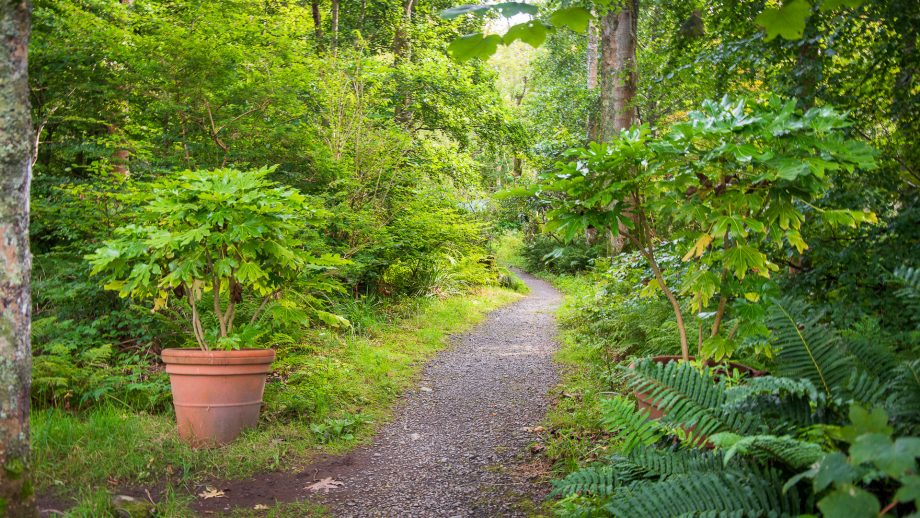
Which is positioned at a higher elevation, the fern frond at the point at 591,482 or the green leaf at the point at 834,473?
the green leaf at the point at 834,473

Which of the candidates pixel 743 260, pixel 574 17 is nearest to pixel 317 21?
pixel 743 260

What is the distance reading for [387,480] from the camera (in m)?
3.84

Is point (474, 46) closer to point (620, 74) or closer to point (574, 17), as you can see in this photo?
point (574, 17)

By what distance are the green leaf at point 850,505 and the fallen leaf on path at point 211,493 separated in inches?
124

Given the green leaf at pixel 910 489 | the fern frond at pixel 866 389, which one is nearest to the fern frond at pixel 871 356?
the fern frond at pixel 866 389

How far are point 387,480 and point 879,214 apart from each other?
330cm

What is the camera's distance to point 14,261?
266 cm

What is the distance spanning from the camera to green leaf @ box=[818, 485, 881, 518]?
52.0 inches

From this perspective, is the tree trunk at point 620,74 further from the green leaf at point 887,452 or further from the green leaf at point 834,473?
the green leaf at point 887,452

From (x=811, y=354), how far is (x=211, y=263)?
11.9 ft

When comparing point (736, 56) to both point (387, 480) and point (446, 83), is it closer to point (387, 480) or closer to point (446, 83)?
point (387, 480)

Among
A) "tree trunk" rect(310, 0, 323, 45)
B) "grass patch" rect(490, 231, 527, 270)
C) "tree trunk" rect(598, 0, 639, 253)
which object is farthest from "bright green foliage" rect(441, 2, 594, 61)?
"grass patch" rect(490, 231, 527, 270)

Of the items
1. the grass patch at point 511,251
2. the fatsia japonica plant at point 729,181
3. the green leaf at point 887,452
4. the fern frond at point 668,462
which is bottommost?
the grass patch at point 511,251

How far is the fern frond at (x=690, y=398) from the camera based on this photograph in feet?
7.44
